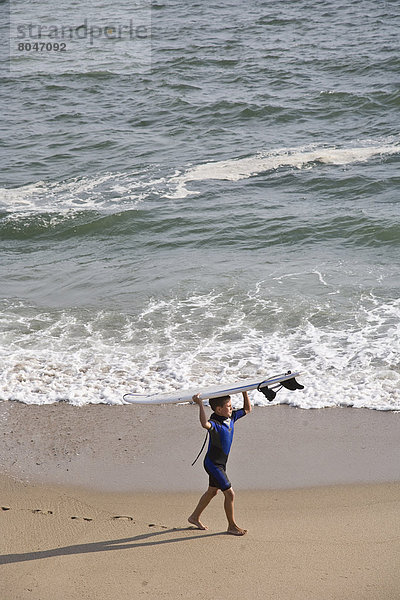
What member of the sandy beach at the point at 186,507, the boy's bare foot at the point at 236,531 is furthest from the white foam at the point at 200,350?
the boy's bare foot at the point at 236,531

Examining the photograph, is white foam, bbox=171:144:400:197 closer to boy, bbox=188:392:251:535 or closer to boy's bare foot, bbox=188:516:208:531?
boy, bbox=188:392:251:535

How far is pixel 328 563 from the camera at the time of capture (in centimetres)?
582

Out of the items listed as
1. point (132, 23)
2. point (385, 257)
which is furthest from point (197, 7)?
point (385, 257)

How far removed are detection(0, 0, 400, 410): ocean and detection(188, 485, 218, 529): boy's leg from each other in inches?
104

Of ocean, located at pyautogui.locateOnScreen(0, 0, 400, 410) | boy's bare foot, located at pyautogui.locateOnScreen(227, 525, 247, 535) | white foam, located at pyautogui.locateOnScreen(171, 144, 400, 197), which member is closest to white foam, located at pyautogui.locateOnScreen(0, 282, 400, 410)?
ocean, located at pyautogui.locateOnScreen(0, 0, 400, 410)

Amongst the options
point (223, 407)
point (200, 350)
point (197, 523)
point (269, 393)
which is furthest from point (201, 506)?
point (200, 350)

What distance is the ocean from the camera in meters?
9.93

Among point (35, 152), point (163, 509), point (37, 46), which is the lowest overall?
point (163, 509)

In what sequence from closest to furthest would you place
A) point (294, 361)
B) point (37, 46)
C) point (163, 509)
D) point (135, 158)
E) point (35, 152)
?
point (163, 509) < point (294, 361) < point (135, 158) < point (35, 152) < point (37, 46)

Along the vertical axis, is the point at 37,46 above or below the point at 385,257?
above

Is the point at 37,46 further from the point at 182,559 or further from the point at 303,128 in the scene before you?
the point at 182,559

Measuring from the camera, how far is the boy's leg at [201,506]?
6340mm

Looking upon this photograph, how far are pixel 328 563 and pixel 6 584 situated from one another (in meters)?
2.72

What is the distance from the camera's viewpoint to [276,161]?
1830cm
